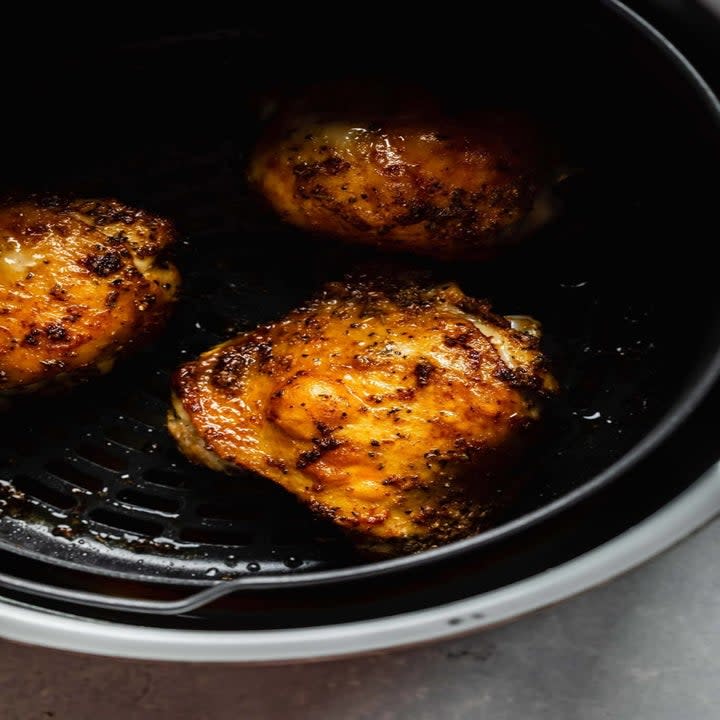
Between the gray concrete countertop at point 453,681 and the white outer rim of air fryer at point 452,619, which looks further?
the gray concrete countertop at point 453,681

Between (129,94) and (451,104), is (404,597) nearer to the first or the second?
(451,104)

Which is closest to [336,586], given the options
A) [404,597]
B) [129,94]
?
[404,597]

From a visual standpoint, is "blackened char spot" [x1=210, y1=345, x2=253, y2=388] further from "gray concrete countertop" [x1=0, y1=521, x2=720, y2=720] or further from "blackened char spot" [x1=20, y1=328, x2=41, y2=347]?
"gray concrete countertop" [x1=0, y1=521, x2=720, y2=720]

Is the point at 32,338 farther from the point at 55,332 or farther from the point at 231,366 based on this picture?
the point at 231,366

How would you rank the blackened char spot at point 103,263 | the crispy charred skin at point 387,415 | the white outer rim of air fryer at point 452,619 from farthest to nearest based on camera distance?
1. the blackened char spot at point 103,263
2. the crispy charred skin at point 387,415
3. the white outer rim of air fryer at point 452,619

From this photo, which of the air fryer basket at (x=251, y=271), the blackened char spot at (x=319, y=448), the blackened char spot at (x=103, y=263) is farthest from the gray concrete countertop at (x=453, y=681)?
the blackened char spot at (x=103, y=263)

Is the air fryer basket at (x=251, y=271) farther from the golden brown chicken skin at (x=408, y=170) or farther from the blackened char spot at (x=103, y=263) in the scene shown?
the blackened char spot at (x=103, y=263)

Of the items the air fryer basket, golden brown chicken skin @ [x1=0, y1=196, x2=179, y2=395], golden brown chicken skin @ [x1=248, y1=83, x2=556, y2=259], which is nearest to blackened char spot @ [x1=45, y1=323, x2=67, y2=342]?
golden brown chicken skin @ [x1=0, y1=196, x2=179, y2=395]
